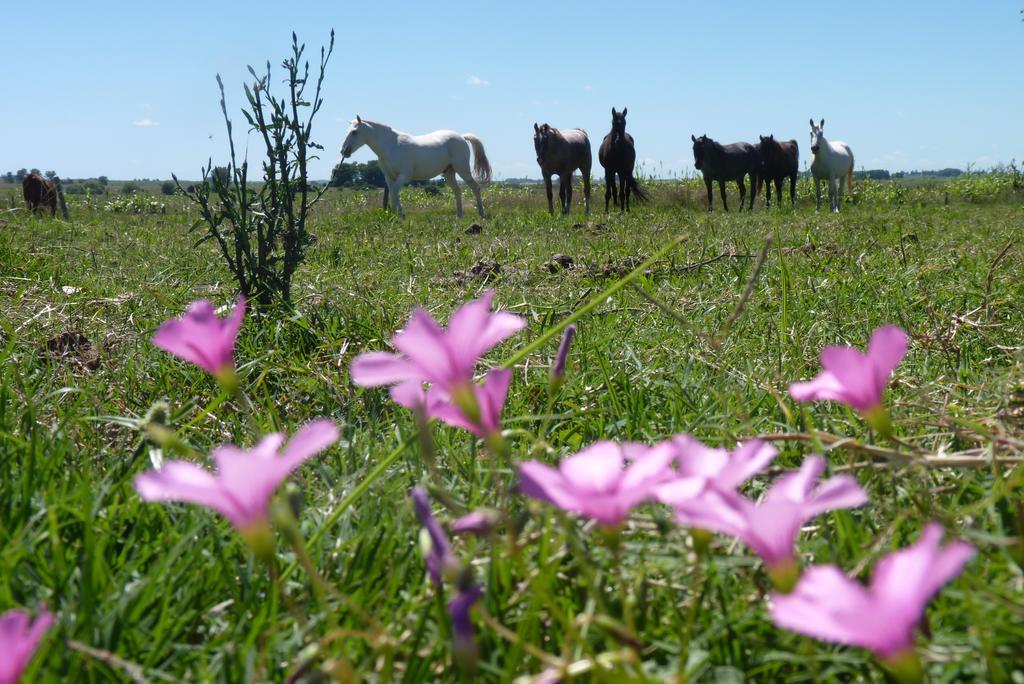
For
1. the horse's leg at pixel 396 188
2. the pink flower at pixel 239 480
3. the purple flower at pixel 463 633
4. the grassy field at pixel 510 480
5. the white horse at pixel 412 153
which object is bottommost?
the grassy field at pixel 510 480

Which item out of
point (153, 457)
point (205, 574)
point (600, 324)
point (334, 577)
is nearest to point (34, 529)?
point (153, 457)

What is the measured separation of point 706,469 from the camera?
67 cm

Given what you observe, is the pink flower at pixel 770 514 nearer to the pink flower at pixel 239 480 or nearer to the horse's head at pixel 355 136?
the pink flower at pixel 239 480

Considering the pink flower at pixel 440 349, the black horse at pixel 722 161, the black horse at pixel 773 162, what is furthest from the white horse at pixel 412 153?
the pink flower at pixel 440 349

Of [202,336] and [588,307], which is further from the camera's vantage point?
[588,307]

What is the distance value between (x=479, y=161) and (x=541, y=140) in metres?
2.98

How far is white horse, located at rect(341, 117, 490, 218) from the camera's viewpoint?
543 inches

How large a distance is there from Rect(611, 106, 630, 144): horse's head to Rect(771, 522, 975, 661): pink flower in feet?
49.3

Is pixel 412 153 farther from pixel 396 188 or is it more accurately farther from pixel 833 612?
pixel 833 612

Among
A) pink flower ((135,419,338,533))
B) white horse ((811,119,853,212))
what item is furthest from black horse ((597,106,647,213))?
pink flower ((135,419,338,533))

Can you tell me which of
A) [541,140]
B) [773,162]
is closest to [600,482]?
[541,140]

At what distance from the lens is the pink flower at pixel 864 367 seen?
0.71 m

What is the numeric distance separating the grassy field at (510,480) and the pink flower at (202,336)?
0.21 m

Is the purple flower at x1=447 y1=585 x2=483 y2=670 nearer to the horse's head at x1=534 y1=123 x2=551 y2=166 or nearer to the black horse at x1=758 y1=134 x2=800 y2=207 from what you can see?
the horse's head at x1=534 y1=123 x2=551 y2=166
